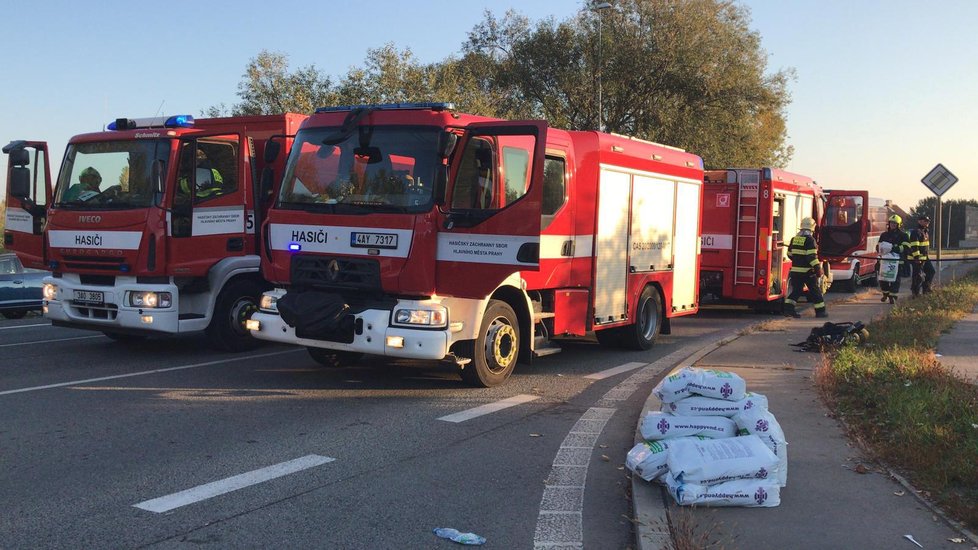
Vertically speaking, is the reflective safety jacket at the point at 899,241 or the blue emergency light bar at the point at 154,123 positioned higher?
the blue emergency light bar at the point at 154,123

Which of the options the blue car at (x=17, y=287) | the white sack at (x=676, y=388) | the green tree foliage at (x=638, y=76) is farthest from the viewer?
the green tree foliage at (x=638, y=76)

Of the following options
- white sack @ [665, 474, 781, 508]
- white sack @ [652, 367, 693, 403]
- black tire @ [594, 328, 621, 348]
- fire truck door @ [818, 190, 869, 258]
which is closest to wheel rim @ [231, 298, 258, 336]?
black tire @ [594, 328, 621, 348]

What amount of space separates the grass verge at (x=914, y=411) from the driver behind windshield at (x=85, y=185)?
8218mm

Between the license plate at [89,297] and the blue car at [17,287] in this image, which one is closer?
the license plate at [89,297]

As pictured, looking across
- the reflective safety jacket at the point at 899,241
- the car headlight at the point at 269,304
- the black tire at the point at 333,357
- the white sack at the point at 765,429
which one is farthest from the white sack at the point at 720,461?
the reflective safety jacket at the point at 899,241

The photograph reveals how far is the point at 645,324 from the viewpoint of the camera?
11430 mm

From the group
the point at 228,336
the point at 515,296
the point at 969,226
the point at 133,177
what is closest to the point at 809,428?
the point at 515,296

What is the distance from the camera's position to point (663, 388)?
558 cm

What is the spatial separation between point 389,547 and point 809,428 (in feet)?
12.0

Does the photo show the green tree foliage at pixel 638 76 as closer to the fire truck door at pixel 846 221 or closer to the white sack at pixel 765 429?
the fire truck door at pixel 846 221

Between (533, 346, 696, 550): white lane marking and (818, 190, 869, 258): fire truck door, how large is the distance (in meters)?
13.8

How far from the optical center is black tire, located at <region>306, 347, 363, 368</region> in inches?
362

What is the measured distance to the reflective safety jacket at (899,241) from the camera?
17422 millimetres

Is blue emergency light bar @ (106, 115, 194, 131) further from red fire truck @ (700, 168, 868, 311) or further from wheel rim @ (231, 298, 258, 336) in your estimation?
red fire truck @ (700, 168, 868, 311)
